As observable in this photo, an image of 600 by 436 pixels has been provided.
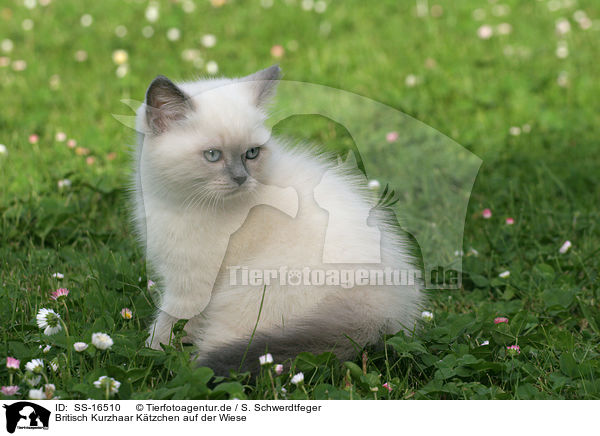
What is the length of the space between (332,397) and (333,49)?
4563mm

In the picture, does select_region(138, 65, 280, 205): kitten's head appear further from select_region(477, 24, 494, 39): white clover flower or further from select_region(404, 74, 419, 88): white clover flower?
select_region(477, 24, 494, 39): white clover flower

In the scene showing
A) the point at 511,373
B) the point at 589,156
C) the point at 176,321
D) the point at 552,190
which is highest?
the point at 589,156

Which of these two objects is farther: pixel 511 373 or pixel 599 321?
pixel 599 321

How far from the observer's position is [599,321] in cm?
290

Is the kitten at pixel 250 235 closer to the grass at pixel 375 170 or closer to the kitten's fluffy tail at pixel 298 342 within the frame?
the kitten's fluffy tail at pixel 298 342

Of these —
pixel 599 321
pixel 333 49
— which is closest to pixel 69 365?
pixel 599 321

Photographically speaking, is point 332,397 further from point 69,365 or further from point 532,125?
point 532,125

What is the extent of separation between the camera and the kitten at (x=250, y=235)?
7.76ft

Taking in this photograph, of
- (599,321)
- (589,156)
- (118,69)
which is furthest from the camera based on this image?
(118,69)

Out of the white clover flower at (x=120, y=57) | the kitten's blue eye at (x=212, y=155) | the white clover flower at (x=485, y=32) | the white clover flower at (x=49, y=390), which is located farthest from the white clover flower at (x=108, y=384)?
→ the white clover flower at (x=485, y=32)

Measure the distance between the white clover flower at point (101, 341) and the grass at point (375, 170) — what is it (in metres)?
0.04

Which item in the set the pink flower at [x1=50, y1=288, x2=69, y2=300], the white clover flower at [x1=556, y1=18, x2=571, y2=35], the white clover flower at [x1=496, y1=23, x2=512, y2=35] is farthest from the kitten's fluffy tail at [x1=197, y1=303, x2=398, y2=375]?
the white clover flower at [x1=556, y1=18, x2=571, y2=35]
